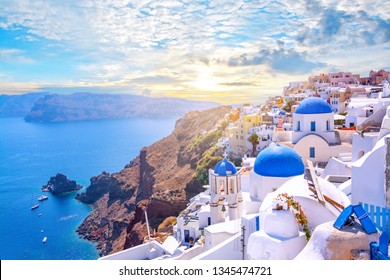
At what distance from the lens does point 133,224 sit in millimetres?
22562

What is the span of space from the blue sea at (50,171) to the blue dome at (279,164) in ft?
57.5

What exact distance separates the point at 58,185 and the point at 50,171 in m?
8.31

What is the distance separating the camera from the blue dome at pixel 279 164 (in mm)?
8688

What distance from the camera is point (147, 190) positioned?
3184 cm

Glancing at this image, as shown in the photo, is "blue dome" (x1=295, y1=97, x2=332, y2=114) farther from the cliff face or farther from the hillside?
the hillside

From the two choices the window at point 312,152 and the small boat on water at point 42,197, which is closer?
the window at point 312,152

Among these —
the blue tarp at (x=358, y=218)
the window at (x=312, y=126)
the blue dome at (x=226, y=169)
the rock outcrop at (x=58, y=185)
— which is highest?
the window at (x=312, y=126)

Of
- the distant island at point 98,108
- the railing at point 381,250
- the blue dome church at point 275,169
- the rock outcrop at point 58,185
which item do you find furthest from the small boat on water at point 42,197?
the railing at point 381,250

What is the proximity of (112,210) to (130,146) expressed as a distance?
35.2m

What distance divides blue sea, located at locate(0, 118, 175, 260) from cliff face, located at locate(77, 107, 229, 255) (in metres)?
1.64

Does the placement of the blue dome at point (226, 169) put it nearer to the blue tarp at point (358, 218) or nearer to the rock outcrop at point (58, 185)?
the blue tarp at point (358, 218)

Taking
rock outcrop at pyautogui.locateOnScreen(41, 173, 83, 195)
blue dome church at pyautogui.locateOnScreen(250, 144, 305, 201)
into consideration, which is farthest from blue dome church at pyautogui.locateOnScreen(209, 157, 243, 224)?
rock outcrop at pyautogui.locateOnScreen(41, 173, 83, 195)
